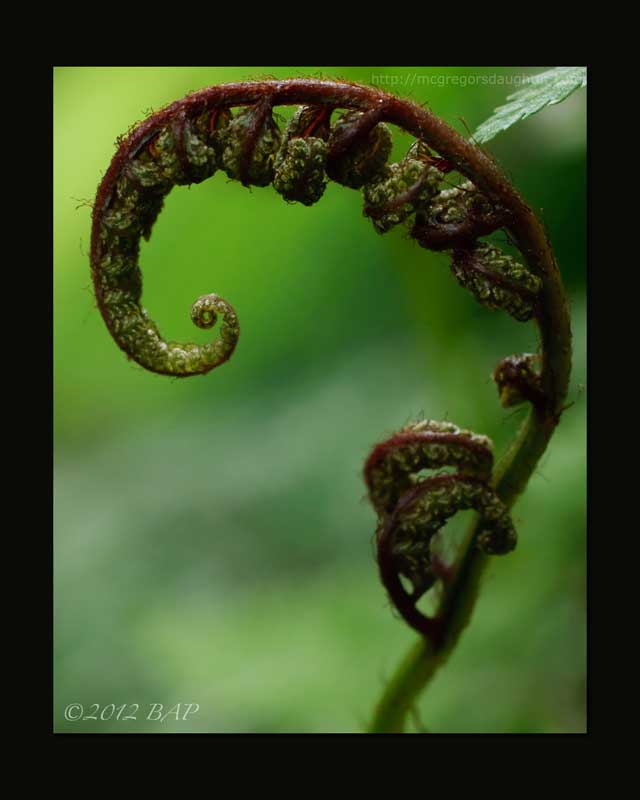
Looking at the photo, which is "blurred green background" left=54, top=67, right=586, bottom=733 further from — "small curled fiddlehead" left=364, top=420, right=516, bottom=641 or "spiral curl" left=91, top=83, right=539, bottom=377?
"spiral curl" left=91, top=83, right=539, bottom=377

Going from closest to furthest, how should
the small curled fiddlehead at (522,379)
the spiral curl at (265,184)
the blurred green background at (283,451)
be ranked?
the spiral curl at (265,184) < the small curled fiddlehead at (522,379) < the blurred green background at (283,451)

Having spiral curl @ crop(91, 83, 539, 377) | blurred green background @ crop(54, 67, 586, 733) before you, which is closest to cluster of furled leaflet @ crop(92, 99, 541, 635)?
spiral curl @ crop(91, 83, 539, 377)

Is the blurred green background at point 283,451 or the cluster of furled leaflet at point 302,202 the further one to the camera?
the blurred green background at point 283,451

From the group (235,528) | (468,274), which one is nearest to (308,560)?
(235,528)

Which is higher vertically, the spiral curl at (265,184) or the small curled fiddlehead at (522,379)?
the spiral curl at (265,184)

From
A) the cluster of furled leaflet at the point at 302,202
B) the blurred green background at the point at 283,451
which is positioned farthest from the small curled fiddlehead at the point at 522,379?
the blurred green background at the point at 283,451

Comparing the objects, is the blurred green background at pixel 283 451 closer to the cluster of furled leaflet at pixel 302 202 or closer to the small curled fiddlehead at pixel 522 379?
the small curled fiddlehead at pixel 522 379

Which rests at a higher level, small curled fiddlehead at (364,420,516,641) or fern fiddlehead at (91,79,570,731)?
fern fiddlehead at (91,79,570,731)
